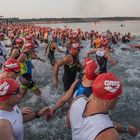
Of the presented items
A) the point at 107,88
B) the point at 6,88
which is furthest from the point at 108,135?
the point at 6,88

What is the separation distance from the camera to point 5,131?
8.61ft

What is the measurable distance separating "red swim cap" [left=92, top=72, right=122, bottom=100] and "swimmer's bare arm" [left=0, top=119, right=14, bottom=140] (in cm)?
88

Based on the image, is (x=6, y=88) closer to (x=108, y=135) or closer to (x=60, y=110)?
(x=108, y=135)

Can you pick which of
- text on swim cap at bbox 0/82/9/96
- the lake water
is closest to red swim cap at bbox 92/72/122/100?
text on swim cap at bbox 0/82/9/96

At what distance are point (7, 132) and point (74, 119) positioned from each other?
2.13ft

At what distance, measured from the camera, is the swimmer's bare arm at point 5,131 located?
2579 millimetres

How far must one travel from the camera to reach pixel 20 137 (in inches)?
122

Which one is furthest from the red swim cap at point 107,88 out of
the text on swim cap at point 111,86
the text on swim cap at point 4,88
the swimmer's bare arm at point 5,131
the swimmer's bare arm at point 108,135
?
the text on swim cap at point 4,88

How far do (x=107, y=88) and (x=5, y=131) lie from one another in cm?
102

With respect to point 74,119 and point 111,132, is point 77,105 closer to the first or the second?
point 74,119

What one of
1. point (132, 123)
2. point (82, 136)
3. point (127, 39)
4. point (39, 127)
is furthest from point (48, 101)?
point (127, 39)

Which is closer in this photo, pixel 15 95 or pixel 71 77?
pixel 15 95

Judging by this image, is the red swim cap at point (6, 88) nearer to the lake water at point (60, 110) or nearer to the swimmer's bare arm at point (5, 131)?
the swimmer's bare arm at point (5, 131)

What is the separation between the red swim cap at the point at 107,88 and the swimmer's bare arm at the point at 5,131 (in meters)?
0.88
